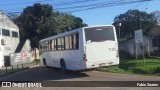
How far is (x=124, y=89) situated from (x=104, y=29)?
295 inches

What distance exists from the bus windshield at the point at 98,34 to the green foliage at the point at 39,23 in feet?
146

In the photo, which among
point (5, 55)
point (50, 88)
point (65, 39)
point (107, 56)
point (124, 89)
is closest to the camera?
point (124, 89)

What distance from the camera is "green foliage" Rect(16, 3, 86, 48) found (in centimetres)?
6588

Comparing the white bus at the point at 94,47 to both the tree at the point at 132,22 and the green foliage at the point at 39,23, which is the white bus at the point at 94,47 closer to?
the green foliage at the point at 39,23

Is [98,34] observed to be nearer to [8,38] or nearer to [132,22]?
[8,38]

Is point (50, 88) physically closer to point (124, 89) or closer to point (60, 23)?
point (124, 89)

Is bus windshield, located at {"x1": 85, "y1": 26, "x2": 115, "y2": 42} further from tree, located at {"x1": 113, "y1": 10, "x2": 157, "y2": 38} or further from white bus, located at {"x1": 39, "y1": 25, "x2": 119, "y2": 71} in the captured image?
tree, located at {"x1": 113, "y1": 10, "x2": 157, "y2": 38}

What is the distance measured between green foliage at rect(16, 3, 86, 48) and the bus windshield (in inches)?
1747

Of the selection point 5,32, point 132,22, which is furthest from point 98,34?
point 132,22

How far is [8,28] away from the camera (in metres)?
57.1

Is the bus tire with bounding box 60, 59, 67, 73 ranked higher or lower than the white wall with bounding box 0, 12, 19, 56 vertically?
lower

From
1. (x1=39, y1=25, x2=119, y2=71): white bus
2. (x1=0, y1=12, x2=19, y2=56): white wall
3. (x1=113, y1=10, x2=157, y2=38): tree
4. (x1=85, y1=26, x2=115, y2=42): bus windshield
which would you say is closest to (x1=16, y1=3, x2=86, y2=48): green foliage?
(x1=0, y1=12, x2=19, y2=56): white wall

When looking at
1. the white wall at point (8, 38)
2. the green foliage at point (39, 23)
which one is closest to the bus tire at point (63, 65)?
the white wall at point (8, 38)

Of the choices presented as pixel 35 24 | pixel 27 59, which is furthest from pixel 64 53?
pixel 35 24
